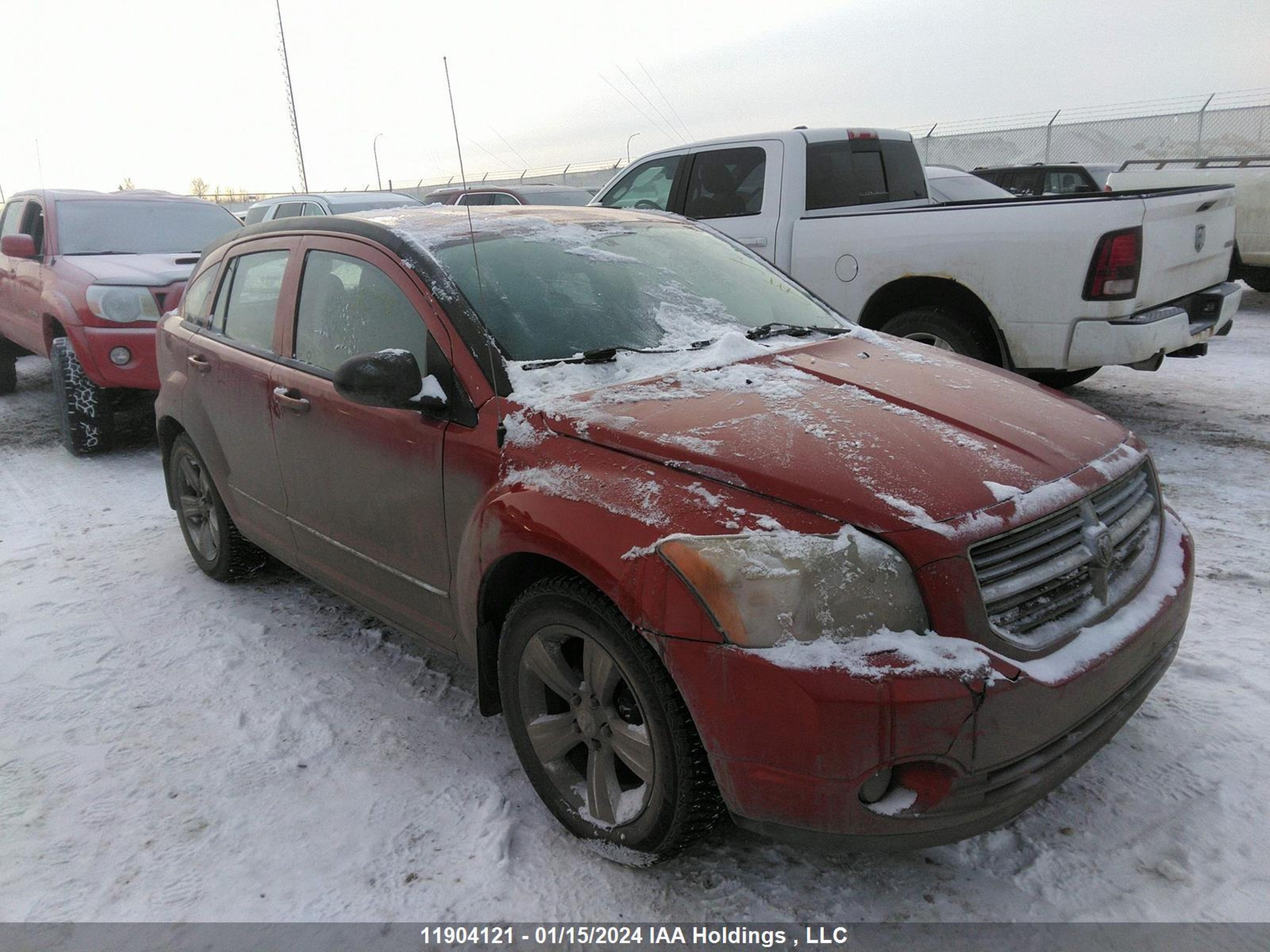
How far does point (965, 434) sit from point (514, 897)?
166 cm

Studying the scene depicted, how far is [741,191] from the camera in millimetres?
6922

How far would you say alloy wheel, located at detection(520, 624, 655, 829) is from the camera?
2.31m

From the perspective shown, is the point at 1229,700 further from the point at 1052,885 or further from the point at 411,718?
the point at 411,718

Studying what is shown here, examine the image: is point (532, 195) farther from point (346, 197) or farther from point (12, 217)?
point (12, 217)

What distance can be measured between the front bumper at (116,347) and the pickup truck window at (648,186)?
3.64m

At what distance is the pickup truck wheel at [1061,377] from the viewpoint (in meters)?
6.93

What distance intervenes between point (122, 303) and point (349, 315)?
168 inches

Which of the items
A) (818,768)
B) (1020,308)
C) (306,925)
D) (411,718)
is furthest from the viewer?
(1020,308)

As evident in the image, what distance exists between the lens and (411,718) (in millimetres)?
3211

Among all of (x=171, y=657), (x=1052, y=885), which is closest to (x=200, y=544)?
(x=171, y=657)

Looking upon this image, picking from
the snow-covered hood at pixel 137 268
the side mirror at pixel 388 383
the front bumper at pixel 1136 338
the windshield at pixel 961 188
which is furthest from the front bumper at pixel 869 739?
the windshield at pixel 961 188

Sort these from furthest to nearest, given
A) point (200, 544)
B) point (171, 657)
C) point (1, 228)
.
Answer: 1. point (1, 228)
2. point (200, 544)
3. point (171, 657)

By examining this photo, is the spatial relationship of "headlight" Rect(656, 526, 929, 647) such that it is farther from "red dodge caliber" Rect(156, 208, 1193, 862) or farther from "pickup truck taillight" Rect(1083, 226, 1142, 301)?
"pickup truck taillight" Rect(1083, 226, 1142, 301)

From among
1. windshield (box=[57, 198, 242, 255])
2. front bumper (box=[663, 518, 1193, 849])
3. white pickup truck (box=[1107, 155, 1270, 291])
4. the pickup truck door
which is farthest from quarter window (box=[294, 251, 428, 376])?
white pickup truck (box=[1107, 155, 1270, 291])
